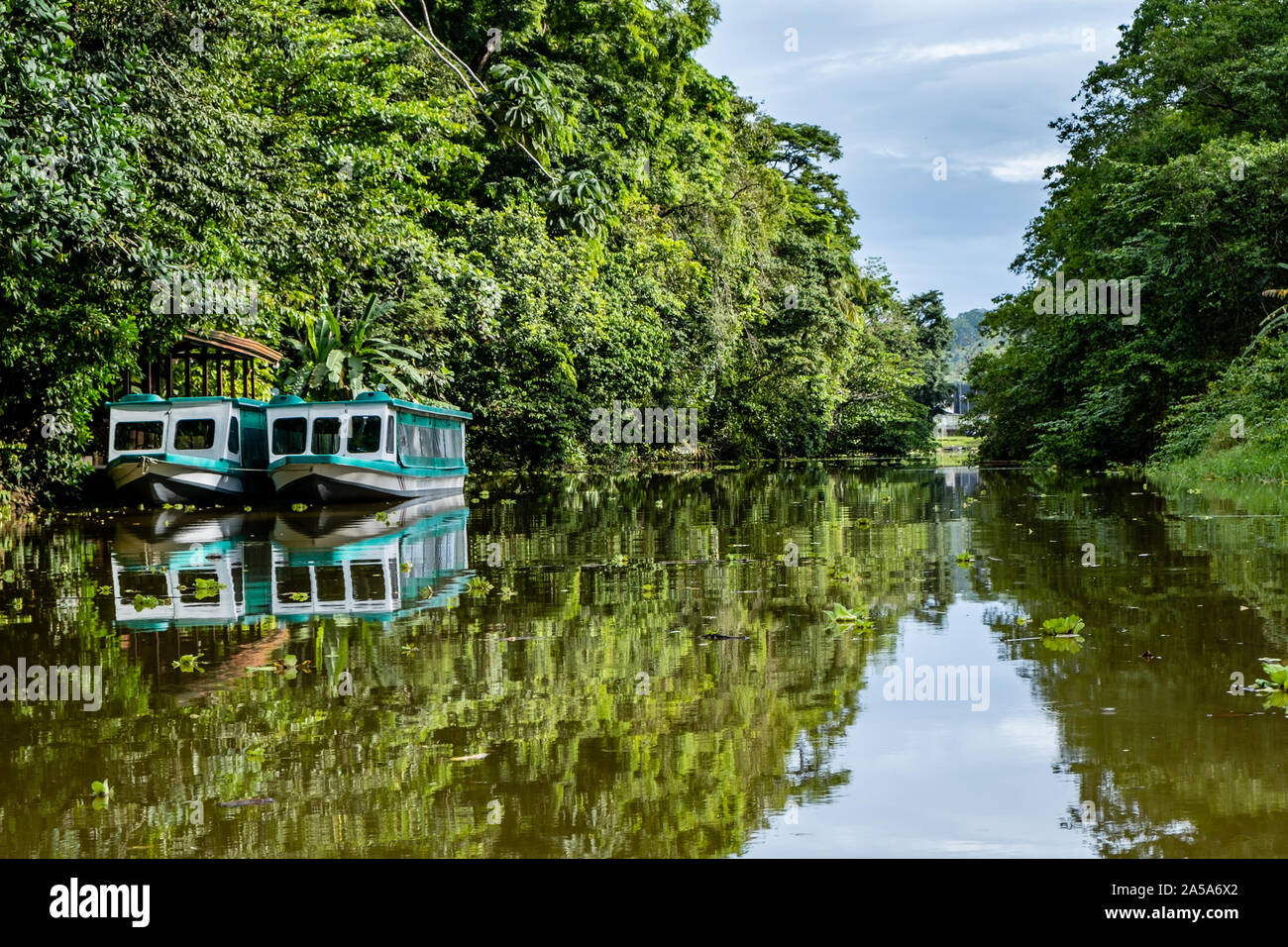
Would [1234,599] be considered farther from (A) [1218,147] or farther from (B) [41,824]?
(A) [1218,147]

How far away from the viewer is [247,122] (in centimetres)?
2069

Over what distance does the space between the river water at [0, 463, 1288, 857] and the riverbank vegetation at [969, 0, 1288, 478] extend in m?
15.3

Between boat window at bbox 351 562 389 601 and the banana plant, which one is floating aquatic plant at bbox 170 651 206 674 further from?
the banana plant

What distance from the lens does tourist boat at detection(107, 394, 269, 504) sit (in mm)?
21812

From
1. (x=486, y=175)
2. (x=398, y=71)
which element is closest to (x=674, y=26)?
(x=486, y=175)

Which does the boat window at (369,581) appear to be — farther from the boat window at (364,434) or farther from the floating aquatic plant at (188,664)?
the boat window at (364,434)

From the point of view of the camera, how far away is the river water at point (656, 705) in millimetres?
3746

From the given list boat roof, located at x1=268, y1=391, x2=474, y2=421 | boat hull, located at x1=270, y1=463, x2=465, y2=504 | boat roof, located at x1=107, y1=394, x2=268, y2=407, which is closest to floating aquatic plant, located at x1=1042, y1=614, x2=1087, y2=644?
boat hull, located at x1=270, y1=463, x2=465, y2=504

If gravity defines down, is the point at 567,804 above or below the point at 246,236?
below

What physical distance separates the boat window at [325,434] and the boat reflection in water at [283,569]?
4.44 metres

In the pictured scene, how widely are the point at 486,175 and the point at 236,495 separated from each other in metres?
12.6

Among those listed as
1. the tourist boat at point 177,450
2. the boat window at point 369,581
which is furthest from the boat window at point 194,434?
the boat window at point 369,581

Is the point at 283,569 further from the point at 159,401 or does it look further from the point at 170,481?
the point at 159,401

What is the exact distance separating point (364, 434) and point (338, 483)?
162cm
